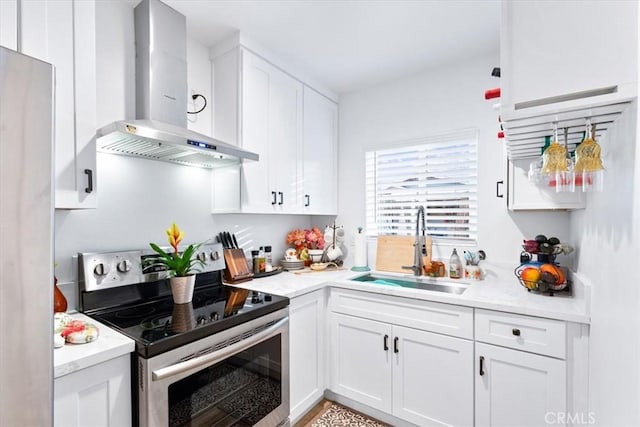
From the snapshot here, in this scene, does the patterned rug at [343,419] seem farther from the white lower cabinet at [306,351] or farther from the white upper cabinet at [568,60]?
the white upper cabinet at [568,60]

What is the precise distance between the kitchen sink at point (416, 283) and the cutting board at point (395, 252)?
0.11 meters

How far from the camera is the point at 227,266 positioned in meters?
2.11

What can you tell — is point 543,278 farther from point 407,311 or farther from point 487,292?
point 407,311

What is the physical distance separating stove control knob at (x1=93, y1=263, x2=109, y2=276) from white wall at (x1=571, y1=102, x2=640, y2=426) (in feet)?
6.63

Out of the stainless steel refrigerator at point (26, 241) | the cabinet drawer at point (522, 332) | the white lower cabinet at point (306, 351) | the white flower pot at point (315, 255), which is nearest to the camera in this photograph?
the stainless steel refrigerator at point (26, 241)

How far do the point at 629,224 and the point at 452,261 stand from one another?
1389 millimetres

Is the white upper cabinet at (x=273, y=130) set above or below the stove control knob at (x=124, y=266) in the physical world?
above

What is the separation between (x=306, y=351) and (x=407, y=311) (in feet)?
2.28

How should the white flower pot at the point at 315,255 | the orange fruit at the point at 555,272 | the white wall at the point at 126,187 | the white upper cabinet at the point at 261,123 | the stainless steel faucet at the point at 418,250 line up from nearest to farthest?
the white wall at the point at 126,187, the orange fruit at the point at 555,272, the white upper cabinet at the point at 261,123, the stainless steel faucet at the point at 418,250, the white flower pot at the point at 315,255

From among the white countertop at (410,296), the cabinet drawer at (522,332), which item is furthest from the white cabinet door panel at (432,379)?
the white countertop at (410,296)

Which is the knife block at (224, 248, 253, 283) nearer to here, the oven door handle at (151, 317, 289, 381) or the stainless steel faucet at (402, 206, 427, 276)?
the oven door handle at (151, 317, 289, 381)

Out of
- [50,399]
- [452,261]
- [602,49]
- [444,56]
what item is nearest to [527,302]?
[452,261]

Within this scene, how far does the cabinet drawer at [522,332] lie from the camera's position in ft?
4.77

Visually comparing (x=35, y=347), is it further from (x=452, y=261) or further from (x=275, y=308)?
(x=452, y=261)
